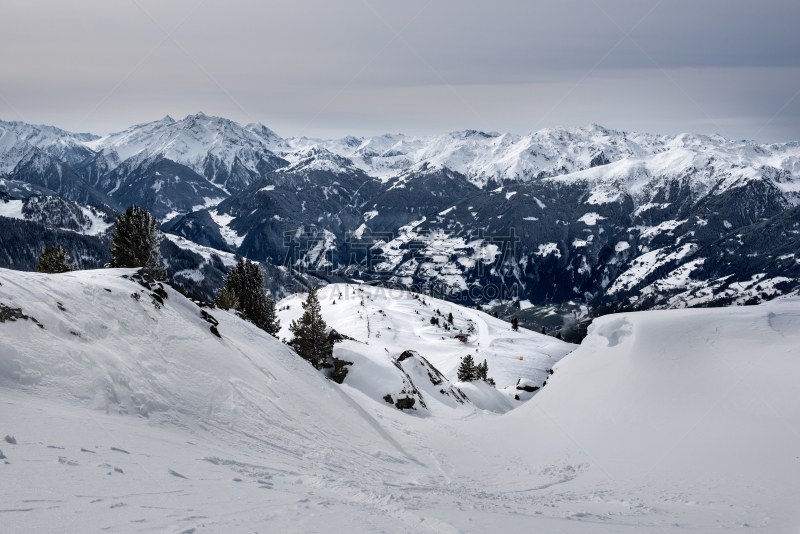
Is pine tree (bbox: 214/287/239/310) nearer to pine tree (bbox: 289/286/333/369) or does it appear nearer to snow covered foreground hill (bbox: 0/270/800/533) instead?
pine tree (bbox: 289/286/333/369)

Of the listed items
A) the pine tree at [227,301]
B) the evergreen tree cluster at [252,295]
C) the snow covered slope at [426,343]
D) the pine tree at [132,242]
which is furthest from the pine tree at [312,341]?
the pine tree at [132,242]

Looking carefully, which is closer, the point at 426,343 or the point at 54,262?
the point at 54,262

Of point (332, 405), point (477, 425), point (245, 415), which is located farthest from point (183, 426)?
point (477, 425)

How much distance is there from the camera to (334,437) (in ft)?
68.9

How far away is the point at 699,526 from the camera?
1280cm

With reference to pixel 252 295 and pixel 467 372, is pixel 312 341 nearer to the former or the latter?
pixel 252 295

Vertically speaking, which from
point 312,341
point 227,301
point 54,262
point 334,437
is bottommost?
point 334,437

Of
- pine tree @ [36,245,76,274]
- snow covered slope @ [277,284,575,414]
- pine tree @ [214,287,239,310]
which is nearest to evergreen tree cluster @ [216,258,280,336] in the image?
pine tree @ [214,287,239,310]

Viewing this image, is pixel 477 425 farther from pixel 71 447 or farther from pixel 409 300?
pixel 409 300

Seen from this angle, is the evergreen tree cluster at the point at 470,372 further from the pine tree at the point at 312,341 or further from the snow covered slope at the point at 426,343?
the pine tree at the point at 312,341

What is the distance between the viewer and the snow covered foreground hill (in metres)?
9.98

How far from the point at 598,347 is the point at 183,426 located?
27790mm

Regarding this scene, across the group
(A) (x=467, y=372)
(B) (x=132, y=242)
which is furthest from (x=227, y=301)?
(A) (x=467, y=372)

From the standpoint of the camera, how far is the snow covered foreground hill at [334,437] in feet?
32.8
